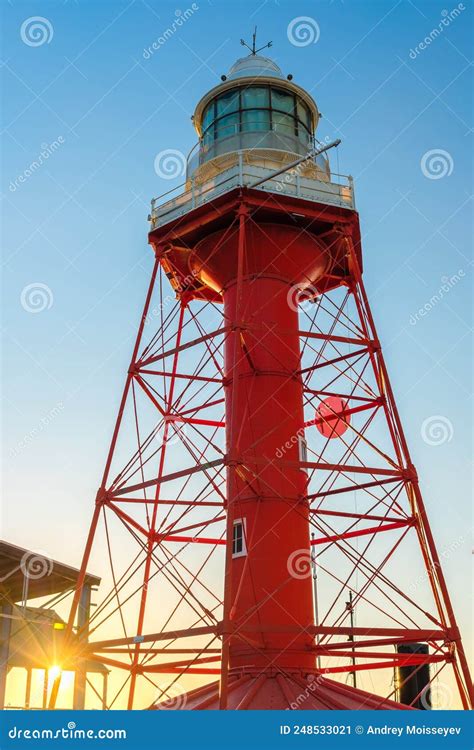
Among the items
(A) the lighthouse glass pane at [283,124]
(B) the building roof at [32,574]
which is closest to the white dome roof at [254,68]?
(A) the lighthouse glass pane at [283,124]

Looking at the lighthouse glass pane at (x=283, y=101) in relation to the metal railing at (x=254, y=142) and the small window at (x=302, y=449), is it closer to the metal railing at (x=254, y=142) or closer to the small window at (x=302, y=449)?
the metal railing at (x=254, y=142)

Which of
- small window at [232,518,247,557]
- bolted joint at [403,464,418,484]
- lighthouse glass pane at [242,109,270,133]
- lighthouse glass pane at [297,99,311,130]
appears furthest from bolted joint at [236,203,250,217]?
small window at [232,518,247,557]

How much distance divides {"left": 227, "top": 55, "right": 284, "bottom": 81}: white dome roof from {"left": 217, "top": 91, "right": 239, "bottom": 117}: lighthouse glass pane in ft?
1.68

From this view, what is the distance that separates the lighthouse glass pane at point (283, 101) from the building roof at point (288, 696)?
15.3 m

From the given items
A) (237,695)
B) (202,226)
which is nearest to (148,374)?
(202,226)

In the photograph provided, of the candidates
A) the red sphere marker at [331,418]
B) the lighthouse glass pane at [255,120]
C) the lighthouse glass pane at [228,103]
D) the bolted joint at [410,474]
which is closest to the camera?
the bolted joint at [410,474]

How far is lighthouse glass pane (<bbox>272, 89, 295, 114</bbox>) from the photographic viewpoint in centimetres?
2467

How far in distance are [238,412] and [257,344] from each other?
195cm

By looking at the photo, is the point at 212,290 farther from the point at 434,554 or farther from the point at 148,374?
the point at 434,554

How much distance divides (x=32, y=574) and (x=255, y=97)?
16052mm

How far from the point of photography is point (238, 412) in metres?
21.9

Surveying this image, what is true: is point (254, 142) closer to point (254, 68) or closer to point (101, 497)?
point (254, 68)

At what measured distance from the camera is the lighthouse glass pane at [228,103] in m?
24.9

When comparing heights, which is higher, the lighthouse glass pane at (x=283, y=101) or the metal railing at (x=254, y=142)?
the lighthouse glass pane at (x=283, y=101)
